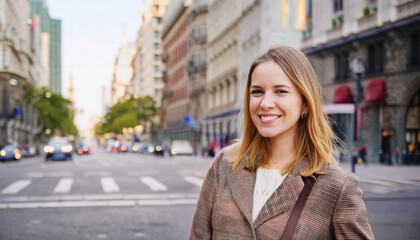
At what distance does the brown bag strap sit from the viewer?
2088 mm

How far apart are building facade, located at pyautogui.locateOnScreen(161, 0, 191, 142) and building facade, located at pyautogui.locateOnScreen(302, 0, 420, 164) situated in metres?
37.9

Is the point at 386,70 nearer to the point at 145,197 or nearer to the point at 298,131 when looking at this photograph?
the point at 145,197

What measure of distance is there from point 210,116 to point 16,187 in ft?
141

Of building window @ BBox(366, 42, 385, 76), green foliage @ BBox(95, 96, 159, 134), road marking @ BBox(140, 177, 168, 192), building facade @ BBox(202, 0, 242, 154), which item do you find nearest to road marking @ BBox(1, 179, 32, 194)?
road marking @ BBox(140, 177, 168, 192)

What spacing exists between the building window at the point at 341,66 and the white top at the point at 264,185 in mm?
31042

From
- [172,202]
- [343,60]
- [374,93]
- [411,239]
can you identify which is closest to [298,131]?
[411,239]

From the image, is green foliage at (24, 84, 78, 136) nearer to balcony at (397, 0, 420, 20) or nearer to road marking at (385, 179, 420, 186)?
balcony at (397, 0, 420, 20)

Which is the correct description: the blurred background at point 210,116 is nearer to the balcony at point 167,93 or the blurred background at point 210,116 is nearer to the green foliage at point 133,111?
the balcony at point 167,93

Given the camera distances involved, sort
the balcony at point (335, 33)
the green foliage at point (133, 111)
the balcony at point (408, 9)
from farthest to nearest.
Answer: the green foliage at point (133, 111) < the balcony at point (335, 33) < the balcony at point (408, 9)

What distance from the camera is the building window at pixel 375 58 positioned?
95.0 ft

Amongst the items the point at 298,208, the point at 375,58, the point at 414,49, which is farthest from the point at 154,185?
the point at 375,58

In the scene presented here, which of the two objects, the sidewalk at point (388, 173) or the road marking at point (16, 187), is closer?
the road marking at point (16, 187)

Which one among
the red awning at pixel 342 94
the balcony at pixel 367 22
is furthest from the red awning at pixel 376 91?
the balcony at pixel 367 22

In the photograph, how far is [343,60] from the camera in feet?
106
